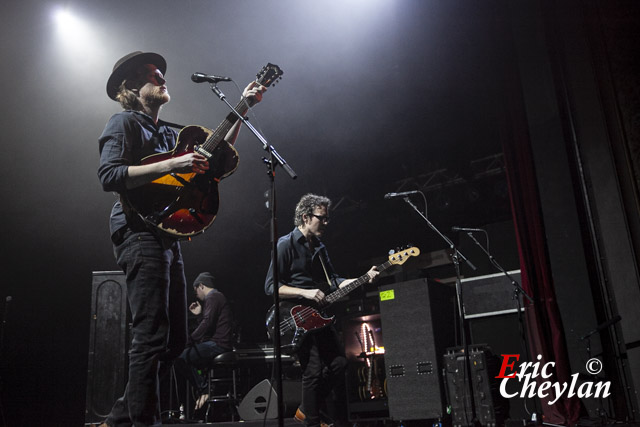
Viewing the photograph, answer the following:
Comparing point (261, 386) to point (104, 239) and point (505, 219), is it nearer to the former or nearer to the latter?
point (104, 239)

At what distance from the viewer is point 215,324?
20.2 ft

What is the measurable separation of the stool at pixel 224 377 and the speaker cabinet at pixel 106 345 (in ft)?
4.33

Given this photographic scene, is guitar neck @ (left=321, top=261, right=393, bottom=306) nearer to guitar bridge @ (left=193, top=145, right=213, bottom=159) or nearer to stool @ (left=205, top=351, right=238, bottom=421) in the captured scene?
guitar bridge @ (left=193, top=145, right=213, bottom=159)

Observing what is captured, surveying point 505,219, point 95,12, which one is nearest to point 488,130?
point 505,219

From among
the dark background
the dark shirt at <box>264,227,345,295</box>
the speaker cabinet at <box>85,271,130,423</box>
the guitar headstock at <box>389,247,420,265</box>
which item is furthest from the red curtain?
the speaker cabinet at <box>85,271,130,423</box>

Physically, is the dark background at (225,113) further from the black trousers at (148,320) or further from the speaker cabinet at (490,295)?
the black trousers at (148,320)

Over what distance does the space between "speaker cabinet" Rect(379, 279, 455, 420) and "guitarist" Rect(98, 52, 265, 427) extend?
265 cm

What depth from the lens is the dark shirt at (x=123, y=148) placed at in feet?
7.87

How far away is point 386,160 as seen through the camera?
764 centimetres

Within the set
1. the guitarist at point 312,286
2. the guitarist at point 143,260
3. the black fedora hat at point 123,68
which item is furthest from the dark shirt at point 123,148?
the guitarist at point 312,286

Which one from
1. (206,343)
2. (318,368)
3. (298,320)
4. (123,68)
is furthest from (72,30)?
(318,368)

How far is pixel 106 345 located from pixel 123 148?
2972mm

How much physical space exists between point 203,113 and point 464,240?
14.5 ft

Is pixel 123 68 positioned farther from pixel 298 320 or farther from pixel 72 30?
pixel 72 30
